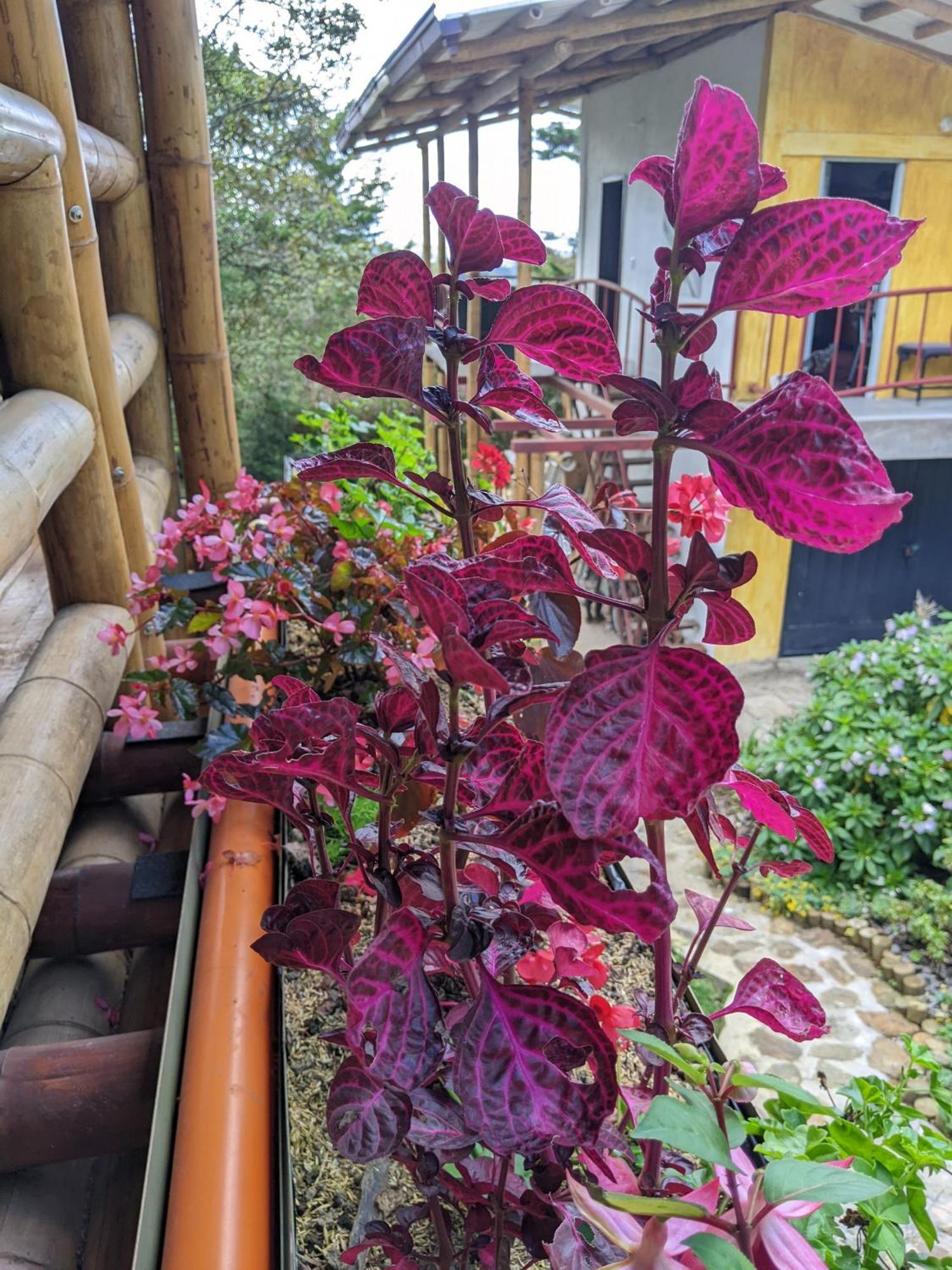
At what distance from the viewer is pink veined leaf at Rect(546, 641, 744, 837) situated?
1.36 ft

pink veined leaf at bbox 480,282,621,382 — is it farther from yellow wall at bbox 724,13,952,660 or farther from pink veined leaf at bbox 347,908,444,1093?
yellow wall at bbox 724,13,952,660

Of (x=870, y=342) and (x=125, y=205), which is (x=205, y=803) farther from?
(x=870, y=342)

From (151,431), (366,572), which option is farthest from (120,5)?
(366,572)

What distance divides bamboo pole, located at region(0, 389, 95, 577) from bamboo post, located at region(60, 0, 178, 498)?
1276 mm

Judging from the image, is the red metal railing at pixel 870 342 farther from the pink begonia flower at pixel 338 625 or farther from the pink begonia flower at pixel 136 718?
the pink begonia flower at pixel 136 718

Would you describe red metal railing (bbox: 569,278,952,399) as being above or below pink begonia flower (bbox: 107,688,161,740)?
below

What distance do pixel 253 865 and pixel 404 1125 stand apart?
0.62 metres

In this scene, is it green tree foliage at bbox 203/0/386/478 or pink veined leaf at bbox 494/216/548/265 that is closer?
pink veined leaf at bbox 494/216/548/265

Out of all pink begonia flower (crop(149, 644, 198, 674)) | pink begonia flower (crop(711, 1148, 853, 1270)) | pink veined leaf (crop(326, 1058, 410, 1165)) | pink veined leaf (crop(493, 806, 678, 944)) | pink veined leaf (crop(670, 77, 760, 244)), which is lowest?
pink begonia flower (crop(149, 644, 198, 674))

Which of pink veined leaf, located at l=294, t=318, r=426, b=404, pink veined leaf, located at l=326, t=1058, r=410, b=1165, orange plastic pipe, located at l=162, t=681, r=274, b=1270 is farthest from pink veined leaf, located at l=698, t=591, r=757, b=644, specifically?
orange plastic pipe, located at l=162, t=681, r=274, b=1270

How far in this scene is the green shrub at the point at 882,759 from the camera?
13.0 feet

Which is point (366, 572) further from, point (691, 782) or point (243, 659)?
point (691, 782)

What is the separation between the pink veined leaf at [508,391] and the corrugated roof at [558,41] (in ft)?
14.2

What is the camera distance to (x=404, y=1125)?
1.92 ft
